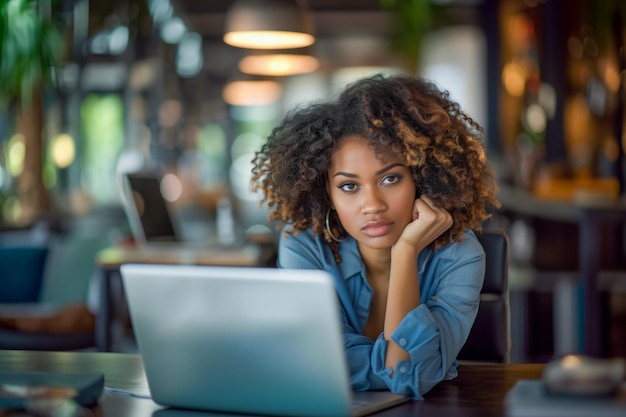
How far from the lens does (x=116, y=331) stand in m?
6.39

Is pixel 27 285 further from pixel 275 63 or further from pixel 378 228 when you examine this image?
pixel 378 228

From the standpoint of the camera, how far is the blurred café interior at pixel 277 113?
5.64 metres

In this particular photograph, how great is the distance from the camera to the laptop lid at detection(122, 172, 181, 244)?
4.54 m

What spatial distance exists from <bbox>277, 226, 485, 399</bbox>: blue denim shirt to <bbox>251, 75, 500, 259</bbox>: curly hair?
4 centimetres

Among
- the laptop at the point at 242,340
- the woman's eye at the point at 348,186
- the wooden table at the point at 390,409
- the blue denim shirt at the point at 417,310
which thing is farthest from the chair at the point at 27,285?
the laptop at the point at 242,340

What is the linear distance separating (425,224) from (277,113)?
16307mm

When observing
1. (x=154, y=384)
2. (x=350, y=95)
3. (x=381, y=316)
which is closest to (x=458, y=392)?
(x=381, y=316)

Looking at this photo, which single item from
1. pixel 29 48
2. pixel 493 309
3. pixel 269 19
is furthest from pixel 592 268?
pixel 29 48

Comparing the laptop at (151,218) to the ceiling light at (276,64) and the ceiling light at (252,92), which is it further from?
the ceiling light at (252,92)

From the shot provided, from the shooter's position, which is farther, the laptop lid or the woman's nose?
the laptop lid

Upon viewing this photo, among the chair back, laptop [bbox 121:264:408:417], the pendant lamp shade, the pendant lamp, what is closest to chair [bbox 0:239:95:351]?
the chair back

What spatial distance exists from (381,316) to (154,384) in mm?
578

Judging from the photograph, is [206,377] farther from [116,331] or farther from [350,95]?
[116,331]

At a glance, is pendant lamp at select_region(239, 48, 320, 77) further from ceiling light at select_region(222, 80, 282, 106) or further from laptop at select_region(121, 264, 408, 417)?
ceiling light at select_region(222, 80, 282, 106)
